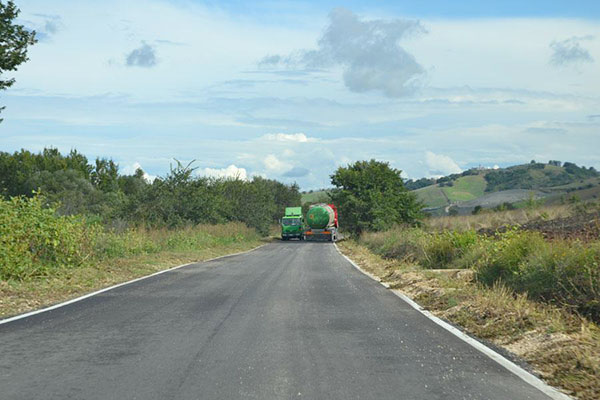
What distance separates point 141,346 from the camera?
7.16m

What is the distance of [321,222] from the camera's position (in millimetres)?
55125

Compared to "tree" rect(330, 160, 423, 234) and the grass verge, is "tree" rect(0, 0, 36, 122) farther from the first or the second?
"tree" rect(330, 160, 423, 234)

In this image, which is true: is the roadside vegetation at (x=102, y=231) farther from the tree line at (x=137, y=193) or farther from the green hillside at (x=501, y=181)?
the green hillside at (x=501, y=181)

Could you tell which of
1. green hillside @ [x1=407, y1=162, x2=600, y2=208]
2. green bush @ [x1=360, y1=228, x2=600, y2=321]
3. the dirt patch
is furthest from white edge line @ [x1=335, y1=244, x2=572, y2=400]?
green hillside @ [x1=407, y1=162, x2=600, y2=208]

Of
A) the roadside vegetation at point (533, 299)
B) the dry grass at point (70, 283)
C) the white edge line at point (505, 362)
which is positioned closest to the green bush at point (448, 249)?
the roadside vegetation at point (533, 299)

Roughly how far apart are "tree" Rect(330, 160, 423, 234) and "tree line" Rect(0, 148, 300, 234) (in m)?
11.0

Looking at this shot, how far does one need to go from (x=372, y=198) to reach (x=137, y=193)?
71.2 ft

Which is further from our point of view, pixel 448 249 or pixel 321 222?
pixel 321 222

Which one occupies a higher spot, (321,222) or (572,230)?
(572,230)

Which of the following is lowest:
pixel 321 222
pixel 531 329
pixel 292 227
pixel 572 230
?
pixel 531 329

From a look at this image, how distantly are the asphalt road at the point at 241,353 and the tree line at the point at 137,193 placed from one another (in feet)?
25.7

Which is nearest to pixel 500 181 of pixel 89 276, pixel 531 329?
pixel 89 276

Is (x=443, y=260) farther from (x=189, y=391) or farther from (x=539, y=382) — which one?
(x=189, y=391)

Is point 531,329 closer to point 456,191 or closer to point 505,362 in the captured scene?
point 505,362
